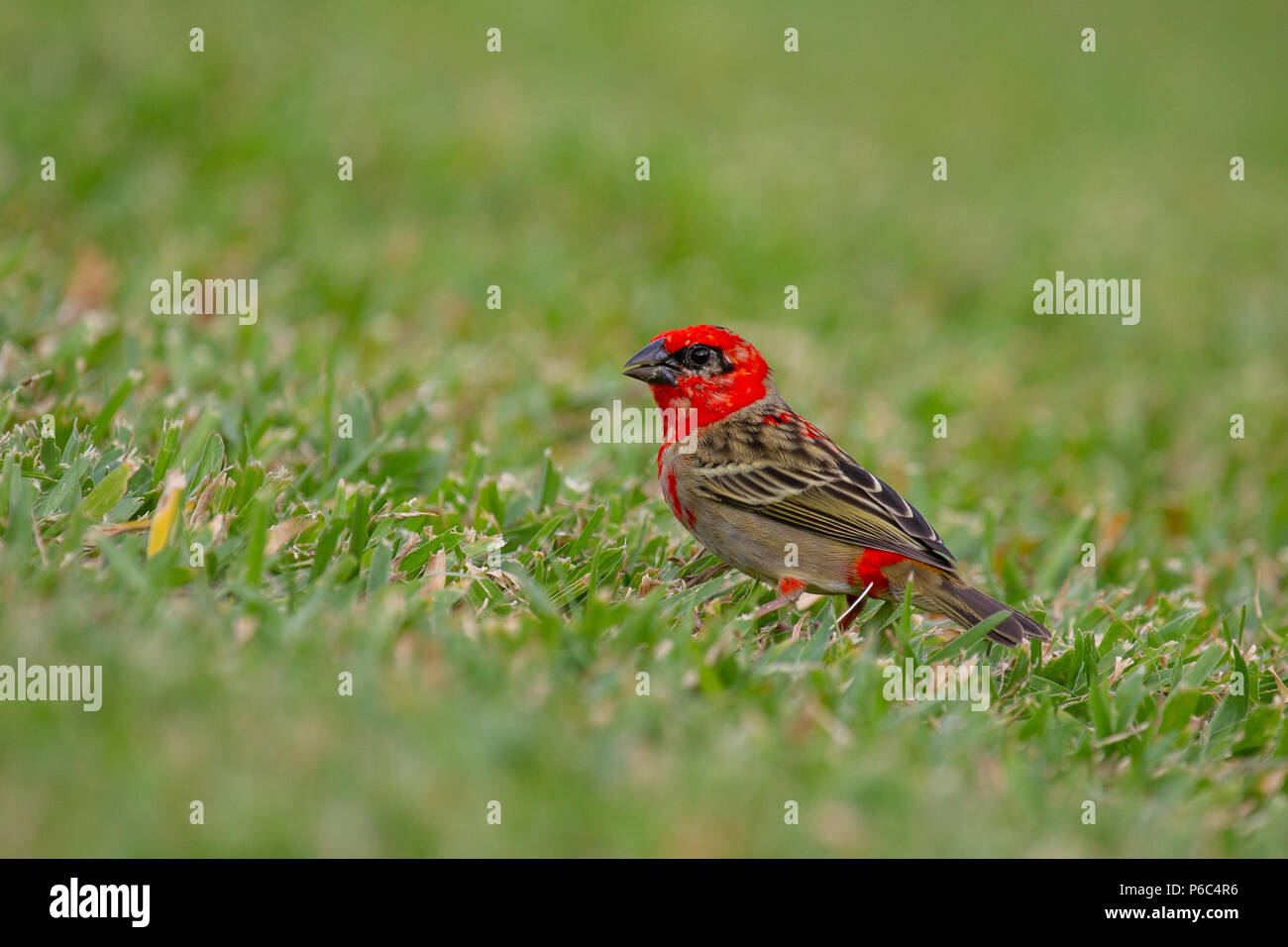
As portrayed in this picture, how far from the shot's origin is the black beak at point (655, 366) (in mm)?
4609

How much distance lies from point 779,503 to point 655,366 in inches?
27.9

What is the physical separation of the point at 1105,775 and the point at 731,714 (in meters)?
1.10

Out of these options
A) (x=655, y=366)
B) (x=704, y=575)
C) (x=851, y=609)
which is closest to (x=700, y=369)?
(x=655, y=366)

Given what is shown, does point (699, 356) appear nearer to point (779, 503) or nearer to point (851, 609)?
point (779, 503)

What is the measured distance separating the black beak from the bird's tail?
4.09 feet

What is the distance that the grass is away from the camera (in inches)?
105

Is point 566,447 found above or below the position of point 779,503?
above

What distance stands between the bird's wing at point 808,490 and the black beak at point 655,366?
0.28m

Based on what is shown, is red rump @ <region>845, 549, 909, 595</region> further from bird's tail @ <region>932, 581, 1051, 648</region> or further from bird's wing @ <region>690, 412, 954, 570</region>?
bird's tail @ <region>932, 581, 1051, 648</region>

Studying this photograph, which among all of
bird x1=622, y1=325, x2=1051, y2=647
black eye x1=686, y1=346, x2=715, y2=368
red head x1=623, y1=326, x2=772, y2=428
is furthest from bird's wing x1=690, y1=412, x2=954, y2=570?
black eye x1=686, y1=346, x2=715, y2=368

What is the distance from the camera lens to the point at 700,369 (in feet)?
15.3

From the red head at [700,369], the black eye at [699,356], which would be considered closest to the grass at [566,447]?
the red head at [700,369]
